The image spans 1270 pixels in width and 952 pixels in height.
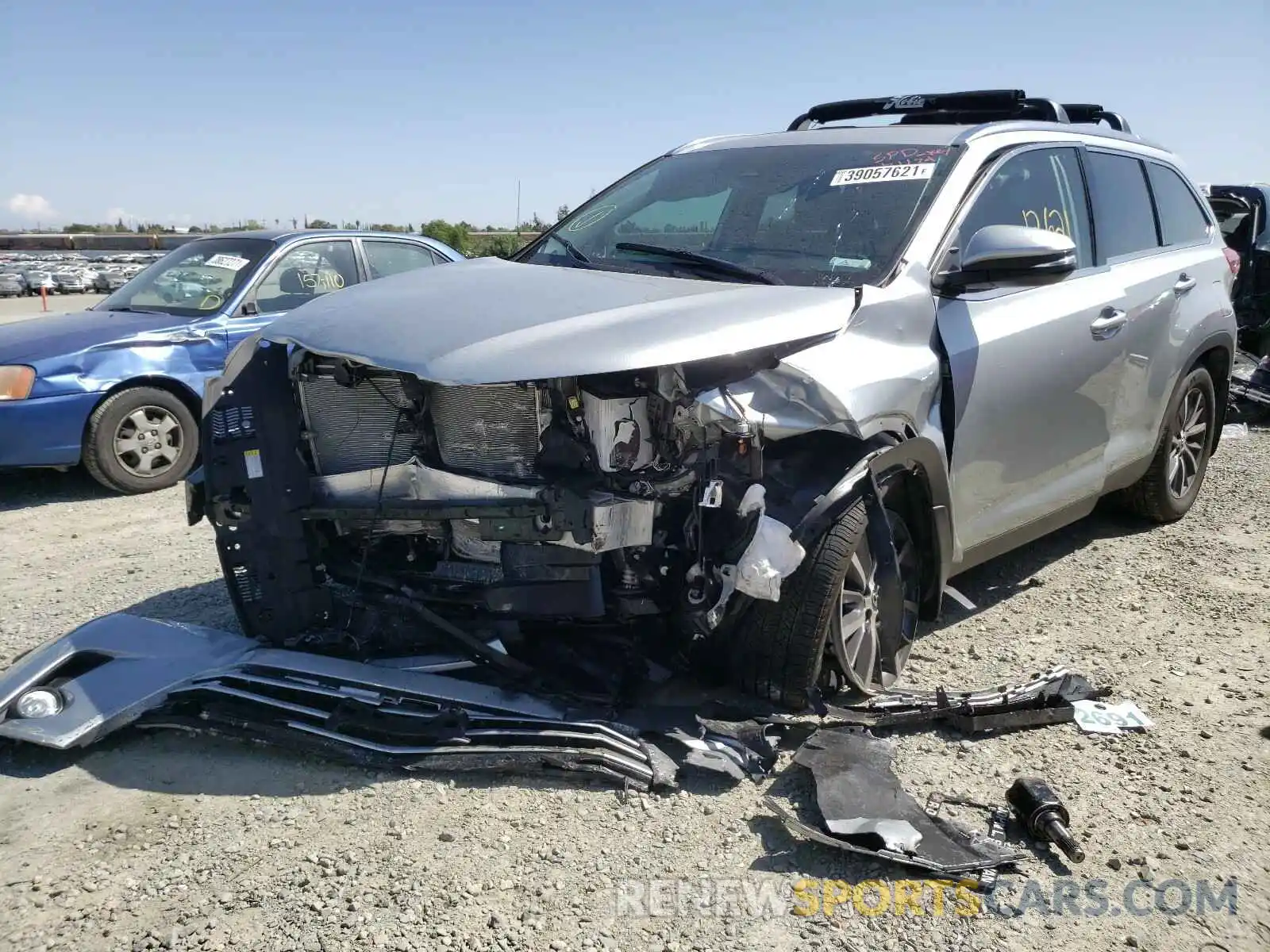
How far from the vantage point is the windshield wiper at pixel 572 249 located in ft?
13.2

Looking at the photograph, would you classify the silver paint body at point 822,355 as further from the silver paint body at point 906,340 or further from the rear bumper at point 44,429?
the rear bumper at point 44,429

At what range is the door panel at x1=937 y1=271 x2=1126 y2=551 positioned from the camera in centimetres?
356

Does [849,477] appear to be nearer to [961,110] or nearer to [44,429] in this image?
[961,110]

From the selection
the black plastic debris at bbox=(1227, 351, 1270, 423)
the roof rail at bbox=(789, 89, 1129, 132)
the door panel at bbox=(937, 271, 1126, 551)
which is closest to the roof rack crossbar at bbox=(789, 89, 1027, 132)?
the roof rail at bbox=(789, 89, 1129, 132)

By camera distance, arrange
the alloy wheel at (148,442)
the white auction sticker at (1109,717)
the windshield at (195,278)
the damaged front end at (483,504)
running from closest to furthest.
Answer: the damaged front end at (483,504) < the white auction sticker at (1109,717) < the alloy wheel at (148,442) < the windshield at (195,278)

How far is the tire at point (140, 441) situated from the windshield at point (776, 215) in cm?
342

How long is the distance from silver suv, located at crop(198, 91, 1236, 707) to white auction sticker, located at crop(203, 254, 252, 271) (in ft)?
11.5

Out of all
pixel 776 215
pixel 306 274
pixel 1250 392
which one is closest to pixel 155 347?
pixel 306 274

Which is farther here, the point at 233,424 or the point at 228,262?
the point at 228,262

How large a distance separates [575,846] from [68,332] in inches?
218

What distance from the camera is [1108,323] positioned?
4219 mm

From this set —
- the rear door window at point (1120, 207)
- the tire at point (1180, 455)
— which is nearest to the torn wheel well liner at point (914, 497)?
the rear door window at point (1120, 207)

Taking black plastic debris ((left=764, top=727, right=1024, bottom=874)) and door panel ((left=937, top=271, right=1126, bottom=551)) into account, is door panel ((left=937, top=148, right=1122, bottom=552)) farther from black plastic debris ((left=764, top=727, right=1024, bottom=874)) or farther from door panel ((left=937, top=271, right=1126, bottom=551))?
black plastic debris ((left=764, top=727, right=1024, bottom=874))

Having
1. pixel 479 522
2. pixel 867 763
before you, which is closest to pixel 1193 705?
pixel 867 763
